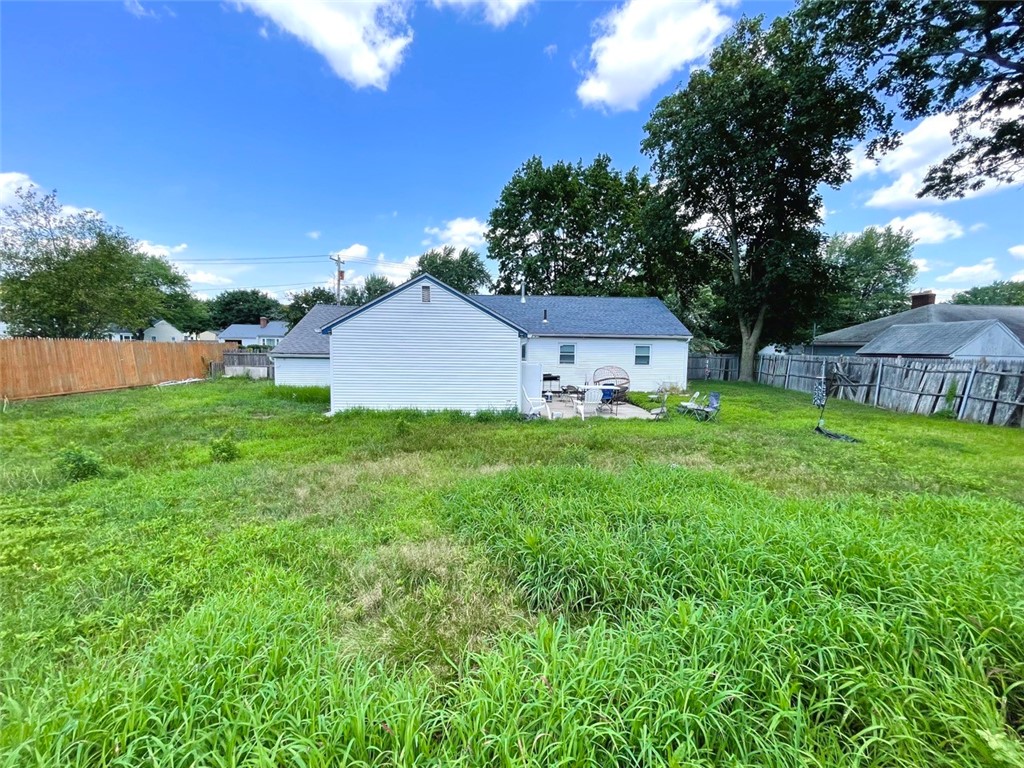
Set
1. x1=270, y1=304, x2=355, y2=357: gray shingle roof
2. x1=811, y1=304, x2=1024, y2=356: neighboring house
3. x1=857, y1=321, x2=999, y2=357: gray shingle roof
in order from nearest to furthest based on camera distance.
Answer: x1=857, y1=321, x2=999, y2=357: gray shingle roof
x1=270, y1=304, x2=355, y2=357: gray shingle roof
x1=811, y1=304, x2=1024, y2=356: neighboring house

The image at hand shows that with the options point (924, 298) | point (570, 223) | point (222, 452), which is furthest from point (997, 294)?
point (222, 452)

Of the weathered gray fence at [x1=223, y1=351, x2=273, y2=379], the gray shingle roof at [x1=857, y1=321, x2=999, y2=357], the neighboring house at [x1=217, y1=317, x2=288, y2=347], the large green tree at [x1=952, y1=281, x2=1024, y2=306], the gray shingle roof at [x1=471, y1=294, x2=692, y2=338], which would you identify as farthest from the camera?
the large green tree at [x1=952, y1=281, x2=1024, y2=306]

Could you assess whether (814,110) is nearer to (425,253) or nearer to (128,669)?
(128,669)

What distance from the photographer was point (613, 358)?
18.4 m

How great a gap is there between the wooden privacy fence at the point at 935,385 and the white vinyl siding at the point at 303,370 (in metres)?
21.0

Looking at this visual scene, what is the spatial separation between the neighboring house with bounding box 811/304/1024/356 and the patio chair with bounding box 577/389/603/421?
18.7 meters

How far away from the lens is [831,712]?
182cm

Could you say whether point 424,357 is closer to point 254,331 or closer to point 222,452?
point 222,452

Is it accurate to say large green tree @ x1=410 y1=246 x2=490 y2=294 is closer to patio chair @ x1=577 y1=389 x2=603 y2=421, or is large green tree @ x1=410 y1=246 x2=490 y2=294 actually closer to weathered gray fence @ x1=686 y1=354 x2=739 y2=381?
weathered gray fence @ x1=686 y1=354 x2=739 y2=381

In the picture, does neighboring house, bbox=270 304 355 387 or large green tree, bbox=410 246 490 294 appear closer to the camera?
neighboring house, bbox=270 304 355 387

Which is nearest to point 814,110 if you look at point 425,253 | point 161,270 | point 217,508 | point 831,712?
point 831,712

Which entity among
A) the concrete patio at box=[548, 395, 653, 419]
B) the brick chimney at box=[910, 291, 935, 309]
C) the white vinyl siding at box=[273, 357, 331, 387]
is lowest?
the concrete patio at box=[548, 395, 653, 419]

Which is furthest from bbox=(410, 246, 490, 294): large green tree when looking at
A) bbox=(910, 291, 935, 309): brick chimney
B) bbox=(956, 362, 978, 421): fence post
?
bbox=(956, 362, 978, 421): fence post

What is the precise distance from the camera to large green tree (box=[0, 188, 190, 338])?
704 inches
